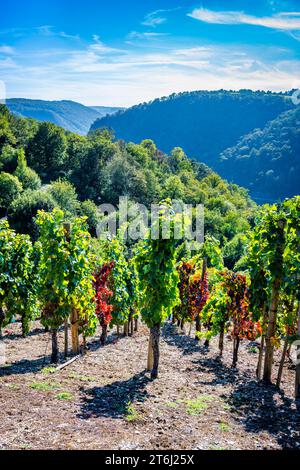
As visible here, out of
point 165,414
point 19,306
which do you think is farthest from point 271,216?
point 19,306

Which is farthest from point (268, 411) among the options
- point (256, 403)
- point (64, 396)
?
point (64, 396)

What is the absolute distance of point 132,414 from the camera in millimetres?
10523

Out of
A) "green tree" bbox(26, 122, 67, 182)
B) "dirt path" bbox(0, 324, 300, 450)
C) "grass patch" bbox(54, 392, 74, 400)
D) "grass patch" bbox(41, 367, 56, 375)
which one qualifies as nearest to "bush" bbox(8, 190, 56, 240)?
"green tree" bbox(26, 122, 67, 182)

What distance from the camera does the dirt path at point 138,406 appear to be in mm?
8992

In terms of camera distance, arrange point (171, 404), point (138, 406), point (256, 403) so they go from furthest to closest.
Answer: point (256, 403), point (171, 404), point (138, 406)

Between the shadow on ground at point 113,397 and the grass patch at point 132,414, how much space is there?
0.27ft

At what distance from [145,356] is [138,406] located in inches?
269

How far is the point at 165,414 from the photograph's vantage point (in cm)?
1071

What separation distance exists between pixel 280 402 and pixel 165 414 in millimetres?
3919

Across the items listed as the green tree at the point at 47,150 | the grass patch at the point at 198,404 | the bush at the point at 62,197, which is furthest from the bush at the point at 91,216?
the grass patch at the point at 198,404

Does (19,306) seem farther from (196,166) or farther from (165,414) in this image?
(196,166)

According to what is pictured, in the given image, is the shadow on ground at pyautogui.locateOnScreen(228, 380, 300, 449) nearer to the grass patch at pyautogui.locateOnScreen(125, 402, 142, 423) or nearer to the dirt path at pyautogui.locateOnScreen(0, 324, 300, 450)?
the dirt path at pyautogui.locateOnScreen(0, 324, 300, 450)

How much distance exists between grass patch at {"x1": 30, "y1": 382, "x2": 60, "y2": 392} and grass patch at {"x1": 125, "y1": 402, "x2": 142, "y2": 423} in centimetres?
238

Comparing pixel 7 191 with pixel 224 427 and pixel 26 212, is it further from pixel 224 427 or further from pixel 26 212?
pixel 224 427
